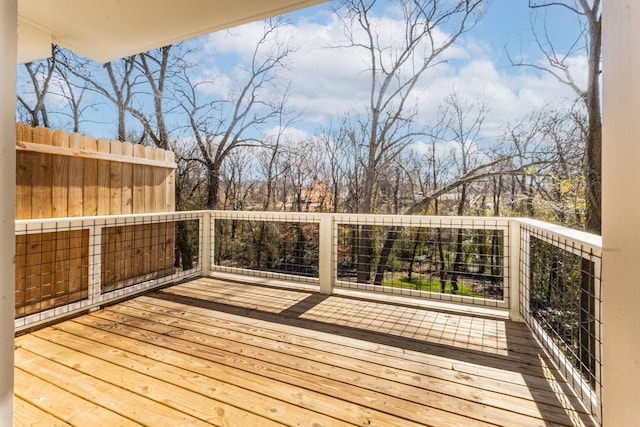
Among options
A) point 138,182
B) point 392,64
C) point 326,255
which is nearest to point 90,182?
point 138,182

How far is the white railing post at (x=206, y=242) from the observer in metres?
3.76

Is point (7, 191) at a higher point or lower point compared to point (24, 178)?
lower

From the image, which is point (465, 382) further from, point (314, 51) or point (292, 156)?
point (314, 51)

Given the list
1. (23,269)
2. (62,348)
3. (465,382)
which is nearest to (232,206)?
(23,269)

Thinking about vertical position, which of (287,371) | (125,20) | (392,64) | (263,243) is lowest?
(287,371)

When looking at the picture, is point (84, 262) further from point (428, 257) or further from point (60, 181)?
point (428, 257)

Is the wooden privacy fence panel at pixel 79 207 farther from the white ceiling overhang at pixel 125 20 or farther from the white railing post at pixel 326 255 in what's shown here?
the white railing post at pixel 326 255

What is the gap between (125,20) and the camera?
91.4 inches

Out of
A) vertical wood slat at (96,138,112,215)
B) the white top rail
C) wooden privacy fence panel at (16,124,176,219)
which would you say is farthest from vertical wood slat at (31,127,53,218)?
the white top rail

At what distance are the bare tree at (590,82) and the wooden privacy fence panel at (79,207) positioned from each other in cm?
537

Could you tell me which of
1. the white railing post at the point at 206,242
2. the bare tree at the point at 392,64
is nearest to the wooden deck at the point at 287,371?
the white railing post at the point at 206,242

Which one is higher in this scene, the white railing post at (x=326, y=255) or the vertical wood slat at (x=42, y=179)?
the vertical wood slat at (x=42, y=179)

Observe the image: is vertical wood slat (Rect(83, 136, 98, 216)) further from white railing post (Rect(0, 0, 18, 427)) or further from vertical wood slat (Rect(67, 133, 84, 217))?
white railing post (Rect(0, 0, 18, 427))

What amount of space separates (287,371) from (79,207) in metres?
2.39
